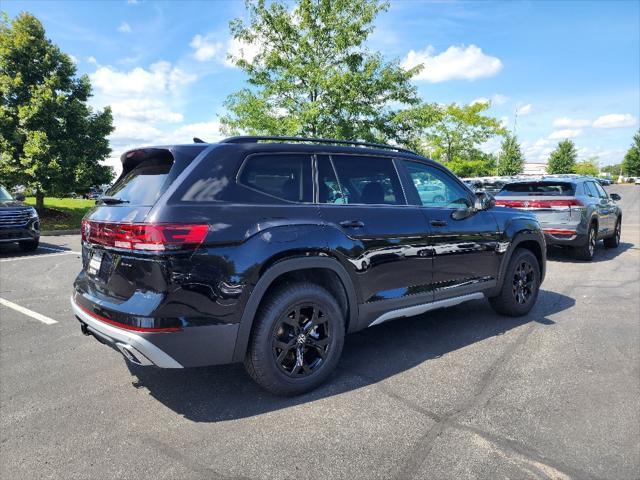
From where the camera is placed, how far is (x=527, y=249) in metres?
5.03

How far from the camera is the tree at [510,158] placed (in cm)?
4909

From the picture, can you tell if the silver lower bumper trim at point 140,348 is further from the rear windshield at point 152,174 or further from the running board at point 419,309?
the running board at point 419,309

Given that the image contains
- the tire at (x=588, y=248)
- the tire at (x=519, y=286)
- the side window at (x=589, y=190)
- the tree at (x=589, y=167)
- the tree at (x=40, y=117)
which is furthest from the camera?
the tree at (x=589, y=167)

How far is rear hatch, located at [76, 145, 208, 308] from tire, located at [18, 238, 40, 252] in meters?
8.02

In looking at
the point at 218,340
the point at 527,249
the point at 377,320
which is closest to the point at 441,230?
the point at 377,320

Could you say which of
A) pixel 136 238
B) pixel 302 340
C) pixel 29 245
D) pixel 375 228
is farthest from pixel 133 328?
pixel 29 245

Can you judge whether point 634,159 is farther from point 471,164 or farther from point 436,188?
point 436,188

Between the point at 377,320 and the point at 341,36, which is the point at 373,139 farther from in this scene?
the point at 377,320

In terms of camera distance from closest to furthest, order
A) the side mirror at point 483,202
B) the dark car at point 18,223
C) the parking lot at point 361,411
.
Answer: the parking lot at point 361,411 → the side mirror at point 483,202 → the dark car at point 18,223

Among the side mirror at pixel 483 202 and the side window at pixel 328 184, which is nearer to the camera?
the side window at pixel 328 184

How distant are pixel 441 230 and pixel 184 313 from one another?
7.96 ft

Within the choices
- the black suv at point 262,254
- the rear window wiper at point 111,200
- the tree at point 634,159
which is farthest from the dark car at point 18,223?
the tree at point 634,159

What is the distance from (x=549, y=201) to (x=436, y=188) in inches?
212

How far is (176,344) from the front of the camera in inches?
101
